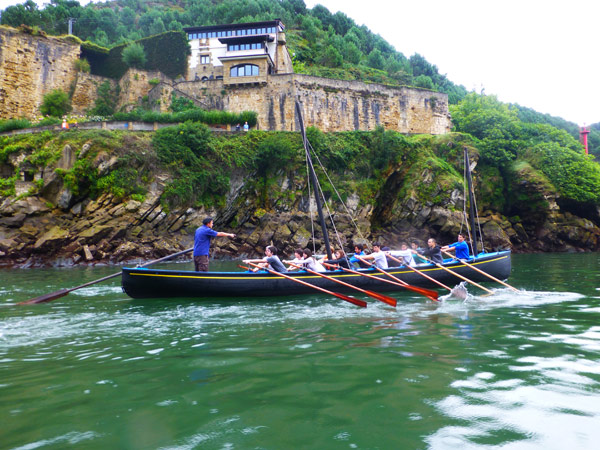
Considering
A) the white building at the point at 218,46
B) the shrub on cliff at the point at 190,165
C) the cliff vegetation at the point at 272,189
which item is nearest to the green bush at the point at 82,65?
the white building at the point at 218,46

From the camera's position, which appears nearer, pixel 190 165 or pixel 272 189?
pixel 190 165

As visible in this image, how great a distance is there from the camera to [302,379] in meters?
4.72

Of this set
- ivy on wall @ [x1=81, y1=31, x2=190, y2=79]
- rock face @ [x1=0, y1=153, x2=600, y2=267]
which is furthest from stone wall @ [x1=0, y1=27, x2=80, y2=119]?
rock face @ [x1=0, y1=153, x2=600, y2=267]

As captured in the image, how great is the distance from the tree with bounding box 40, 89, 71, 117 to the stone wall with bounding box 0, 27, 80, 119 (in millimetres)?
1002

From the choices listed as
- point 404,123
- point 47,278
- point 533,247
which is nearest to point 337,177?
point 404,123

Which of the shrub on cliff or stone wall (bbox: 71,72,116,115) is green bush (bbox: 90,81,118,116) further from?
the shrub on cliff

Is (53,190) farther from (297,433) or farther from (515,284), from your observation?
(297,433)

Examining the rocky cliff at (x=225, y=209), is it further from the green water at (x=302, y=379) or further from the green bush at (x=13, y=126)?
the green water at (x=302, y=379)

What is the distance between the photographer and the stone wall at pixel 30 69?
1458 inches

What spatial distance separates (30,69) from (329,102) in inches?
1099

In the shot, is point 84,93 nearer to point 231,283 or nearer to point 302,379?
point 231,283

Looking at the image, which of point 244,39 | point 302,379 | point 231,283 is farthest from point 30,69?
point 302,379

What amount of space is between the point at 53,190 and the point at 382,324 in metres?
25.6

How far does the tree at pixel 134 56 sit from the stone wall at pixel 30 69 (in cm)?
476
